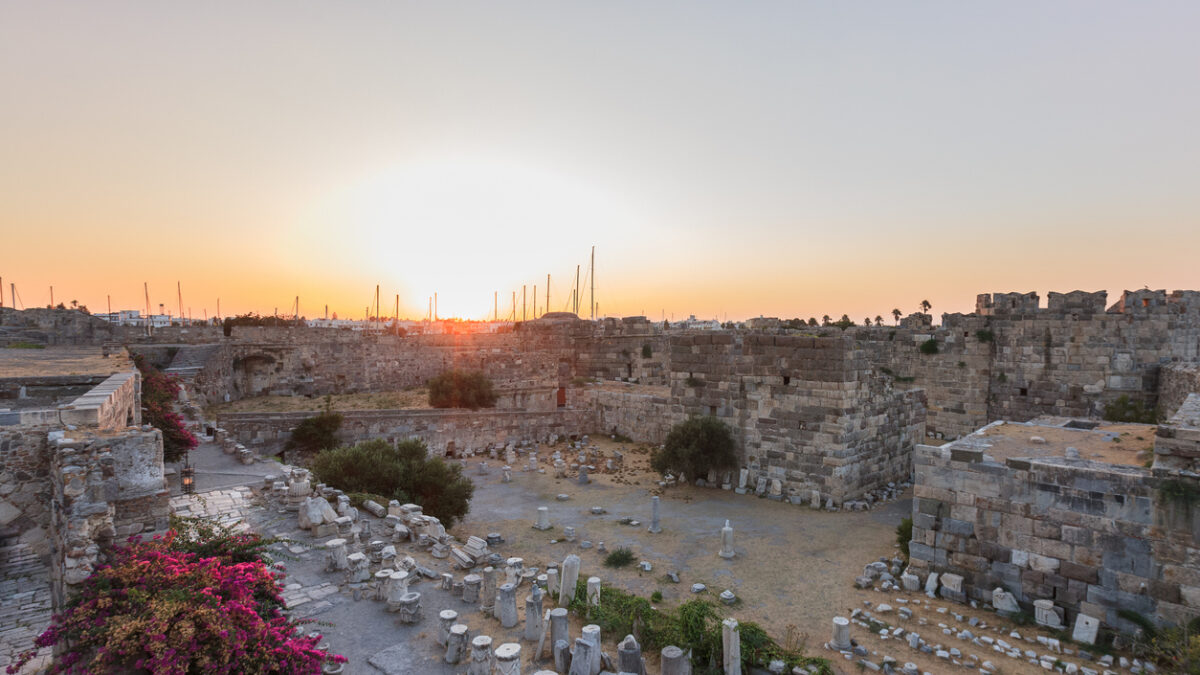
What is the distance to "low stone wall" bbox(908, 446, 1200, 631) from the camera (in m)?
6.36

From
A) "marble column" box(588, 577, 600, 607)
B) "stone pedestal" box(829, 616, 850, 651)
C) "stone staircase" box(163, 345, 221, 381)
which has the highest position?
"stone staircase" box(163, 345, 221, 381)

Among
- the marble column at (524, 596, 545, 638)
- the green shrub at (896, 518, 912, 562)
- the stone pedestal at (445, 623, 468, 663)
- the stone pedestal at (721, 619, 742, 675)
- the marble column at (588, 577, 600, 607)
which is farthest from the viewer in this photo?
the green shrub at (896, 518, 912, 562)

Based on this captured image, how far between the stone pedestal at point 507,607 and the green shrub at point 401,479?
4.64 m

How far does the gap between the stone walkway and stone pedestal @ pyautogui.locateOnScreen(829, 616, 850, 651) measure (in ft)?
27.4

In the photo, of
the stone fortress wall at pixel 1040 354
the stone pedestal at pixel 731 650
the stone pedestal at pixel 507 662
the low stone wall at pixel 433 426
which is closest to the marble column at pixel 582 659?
the stone pedestal at pixel 507 662

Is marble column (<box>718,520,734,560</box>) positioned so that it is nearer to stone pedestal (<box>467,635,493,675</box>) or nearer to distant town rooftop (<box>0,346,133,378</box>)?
stone pedestal (<box>467,635,493,675</box>)

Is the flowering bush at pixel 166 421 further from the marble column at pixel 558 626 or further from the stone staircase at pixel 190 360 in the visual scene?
the marble column at pixel 558 626

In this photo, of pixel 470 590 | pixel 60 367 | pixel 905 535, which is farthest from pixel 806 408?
pixel 60 367

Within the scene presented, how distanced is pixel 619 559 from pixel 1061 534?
19.7 feet

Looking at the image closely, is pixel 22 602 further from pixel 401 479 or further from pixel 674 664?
pixel 674 664

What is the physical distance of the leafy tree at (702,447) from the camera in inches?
513

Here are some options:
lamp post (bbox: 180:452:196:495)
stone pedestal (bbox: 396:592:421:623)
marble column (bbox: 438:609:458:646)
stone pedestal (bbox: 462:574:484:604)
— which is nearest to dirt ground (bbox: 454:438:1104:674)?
marble column (bbox: 438:609:458:646)

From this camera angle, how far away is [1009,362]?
16234mm

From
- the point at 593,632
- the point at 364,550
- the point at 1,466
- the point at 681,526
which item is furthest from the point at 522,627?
the point at 1,466
